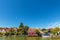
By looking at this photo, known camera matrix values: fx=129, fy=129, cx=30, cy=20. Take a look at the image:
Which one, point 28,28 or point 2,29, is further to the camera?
point 2,29

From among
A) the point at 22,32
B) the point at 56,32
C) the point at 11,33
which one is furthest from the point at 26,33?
the point at 56,32

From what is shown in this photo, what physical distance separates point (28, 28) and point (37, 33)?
22.6 ft

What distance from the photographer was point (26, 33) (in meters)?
47.8

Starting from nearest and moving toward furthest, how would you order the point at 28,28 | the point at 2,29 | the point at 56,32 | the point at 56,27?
the point at 56,32 < the point at 56,27 < the point at 28,28 < the point at 2,29

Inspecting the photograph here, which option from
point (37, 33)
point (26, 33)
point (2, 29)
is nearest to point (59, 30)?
point (37, 33)

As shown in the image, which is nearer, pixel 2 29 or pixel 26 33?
pixel 26 33

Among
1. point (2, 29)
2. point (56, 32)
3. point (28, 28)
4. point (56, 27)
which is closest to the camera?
point (56, 32)

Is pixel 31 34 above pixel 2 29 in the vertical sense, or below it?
below

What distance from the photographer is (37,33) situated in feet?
150

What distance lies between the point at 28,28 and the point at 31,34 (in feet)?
20.8

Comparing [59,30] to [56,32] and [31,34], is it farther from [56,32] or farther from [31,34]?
[31,34]

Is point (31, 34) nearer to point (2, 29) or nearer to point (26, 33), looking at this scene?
point (26, 33)

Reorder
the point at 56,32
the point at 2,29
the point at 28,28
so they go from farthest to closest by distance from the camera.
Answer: the point at 2,29
the point at 28,28
the point at 56,32

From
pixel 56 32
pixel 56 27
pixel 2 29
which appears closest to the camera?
pixel 56 32
